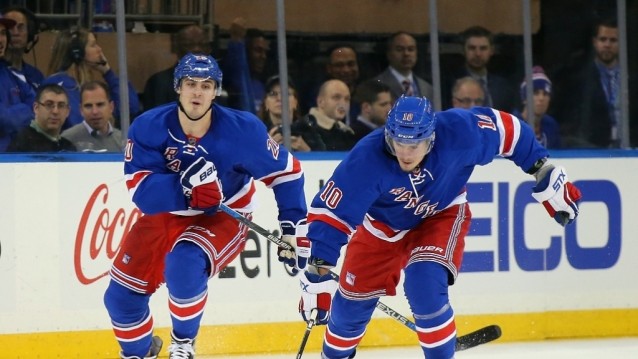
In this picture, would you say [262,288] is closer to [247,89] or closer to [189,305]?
[247,89]

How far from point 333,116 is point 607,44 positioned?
5.00 ft

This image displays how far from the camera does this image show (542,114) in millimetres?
6582

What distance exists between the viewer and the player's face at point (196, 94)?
4.57 m

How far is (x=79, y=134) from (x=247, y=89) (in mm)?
849

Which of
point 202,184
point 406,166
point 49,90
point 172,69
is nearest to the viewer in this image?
point 406,166

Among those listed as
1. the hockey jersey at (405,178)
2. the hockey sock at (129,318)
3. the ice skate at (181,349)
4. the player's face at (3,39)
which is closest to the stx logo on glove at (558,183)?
the hockey jersey at (405,178)

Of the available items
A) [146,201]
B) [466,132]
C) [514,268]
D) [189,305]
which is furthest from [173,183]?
[514,268]

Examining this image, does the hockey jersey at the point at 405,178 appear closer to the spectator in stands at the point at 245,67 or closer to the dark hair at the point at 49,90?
the spectator in stands at the point at 245,67

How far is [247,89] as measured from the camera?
20.0 ft

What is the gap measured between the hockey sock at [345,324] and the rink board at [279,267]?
1198 millimetres

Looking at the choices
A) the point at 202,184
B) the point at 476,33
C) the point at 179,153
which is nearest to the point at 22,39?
the point at 179,153

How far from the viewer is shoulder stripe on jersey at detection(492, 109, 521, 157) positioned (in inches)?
180

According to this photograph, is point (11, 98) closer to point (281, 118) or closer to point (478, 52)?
point (281, 118)

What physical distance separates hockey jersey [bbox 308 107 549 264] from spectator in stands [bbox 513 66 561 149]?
1.91 m
